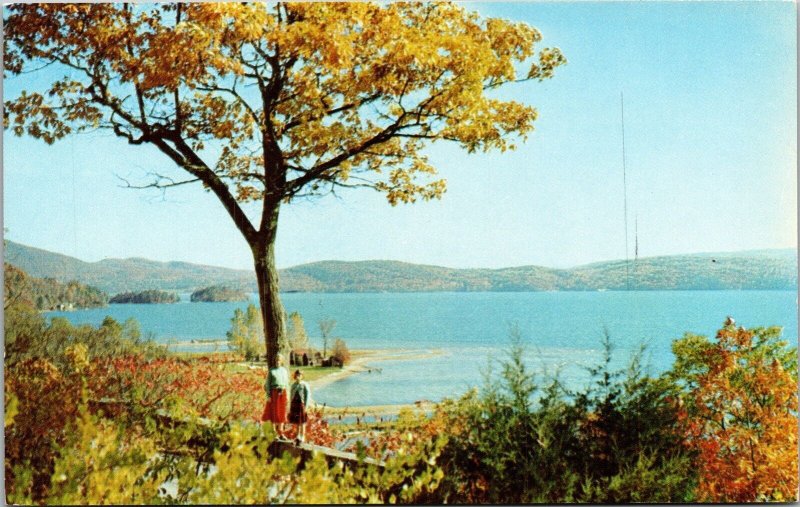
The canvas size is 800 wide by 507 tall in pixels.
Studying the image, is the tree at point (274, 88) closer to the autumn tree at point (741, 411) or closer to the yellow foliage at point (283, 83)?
the yellow foliage at point (283, 83)

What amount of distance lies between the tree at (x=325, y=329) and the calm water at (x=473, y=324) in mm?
40

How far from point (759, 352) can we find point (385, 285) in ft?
8.80

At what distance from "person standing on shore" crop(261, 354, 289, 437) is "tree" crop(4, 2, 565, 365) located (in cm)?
44

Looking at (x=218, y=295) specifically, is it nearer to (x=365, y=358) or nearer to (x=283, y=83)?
(x=365, y=358)

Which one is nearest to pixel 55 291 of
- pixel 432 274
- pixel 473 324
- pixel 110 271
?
pixel 110 271

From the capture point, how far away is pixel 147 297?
17.7ft

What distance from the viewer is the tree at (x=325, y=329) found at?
216 inches

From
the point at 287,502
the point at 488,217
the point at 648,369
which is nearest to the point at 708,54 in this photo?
the point at 488,217

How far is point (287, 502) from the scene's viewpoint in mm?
4688

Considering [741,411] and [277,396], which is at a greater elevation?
[277,396]

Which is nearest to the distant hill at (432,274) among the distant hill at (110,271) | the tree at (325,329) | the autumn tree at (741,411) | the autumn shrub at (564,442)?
the distant hill at (110,271)

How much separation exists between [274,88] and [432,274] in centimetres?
173

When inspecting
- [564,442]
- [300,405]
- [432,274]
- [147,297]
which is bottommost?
[564,442]

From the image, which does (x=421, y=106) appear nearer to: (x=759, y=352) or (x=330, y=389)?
(x=330, y=389)
